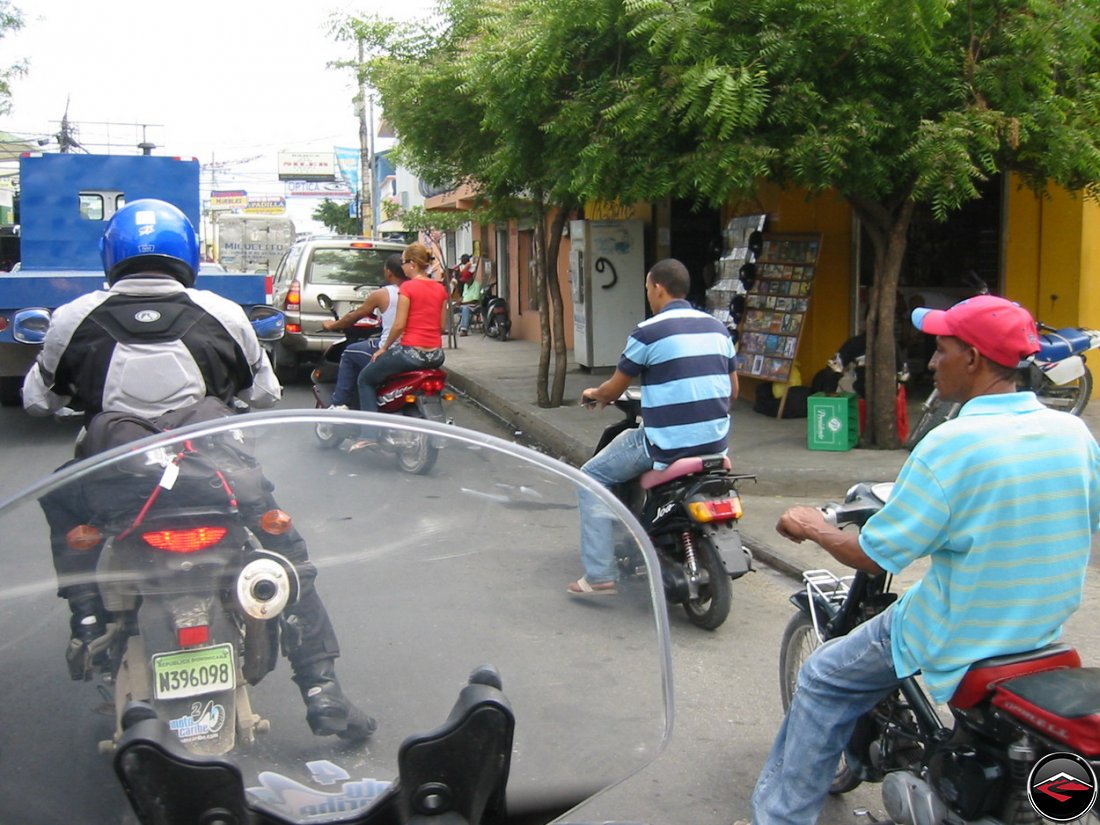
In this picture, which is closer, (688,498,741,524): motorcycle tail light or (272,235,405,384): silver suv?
(688,498,741,524): motorcycle tail light

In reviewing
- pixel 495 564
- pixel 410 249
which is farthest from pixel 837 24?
pixel 495 564

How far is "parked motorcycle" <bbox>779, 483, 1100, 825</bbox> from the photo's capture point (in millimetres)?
2434

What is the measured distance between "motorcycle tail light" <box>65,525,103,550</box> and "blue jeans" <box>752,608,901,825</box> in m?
1.89

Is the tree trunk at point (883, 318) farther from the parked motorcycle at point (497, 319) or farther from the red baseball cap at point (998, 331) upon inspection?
the parked motorcycle at point (497, 319)

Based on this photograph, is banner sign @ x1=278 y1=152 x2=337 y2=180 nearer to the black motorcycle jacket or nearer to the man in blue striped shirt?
the man in blue striped shirt

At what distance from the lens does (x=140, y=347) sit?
3.05 metres

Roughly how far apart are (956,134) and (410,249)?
416cm

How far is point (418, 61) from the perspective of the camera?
1284cm

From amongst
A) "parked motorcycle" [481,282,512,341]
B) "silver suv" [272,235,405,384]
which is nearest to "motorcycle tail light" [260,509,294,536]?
"silver suv" [272,235,405,384]

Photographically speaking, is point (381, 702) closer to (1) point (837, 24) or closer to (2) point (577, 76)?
(1) point (837, 24)

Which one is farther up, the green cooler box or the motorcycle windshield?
the motorcycle windshield

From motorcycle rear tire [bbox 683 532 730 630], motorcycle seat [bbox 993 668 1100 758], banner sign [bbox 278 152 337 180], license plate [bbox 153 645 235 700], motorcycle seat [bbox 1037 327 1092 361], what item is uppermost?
banner sign [bbox 278 152 337 180]

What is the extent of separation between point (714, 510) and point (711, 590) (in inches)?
16.0

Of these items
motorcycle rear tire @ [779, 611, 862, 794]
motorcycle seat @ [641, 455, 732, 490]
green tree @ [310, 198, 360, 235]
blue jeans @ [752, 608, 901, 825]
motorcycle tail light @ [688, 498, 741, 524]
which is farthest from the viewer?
green tree @ [310, 198, 360, 235]
